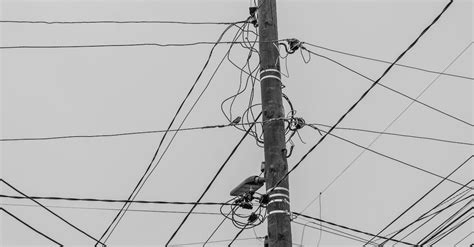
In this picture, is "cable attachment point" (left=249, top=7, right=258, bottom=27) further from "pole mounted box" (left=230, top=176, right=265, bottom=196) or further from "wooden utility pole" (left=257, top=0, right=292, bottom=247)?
"pole mounted box" (left=230, top=176, right=265, bottom=196)

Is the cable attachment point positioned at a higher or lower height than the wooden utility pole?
higher

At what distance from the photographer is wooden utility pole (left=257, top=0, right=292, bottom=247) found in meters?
11.1

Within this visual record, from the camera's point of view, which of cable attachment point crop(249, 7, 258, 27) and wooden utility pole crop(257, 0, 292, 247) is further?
cable attachment point crop(249, 7, 258, 27)

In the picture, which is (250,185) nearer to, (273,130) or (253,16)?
(273,130)

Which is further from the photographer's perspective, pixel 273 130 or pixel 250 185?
pixel 250 185

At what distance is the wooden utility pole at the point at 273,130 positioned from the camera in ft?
36.3

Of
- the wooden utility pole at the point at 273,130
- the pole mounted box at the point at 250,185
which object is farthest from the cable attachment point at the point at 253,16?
the pole mounted box at the point at 250,185

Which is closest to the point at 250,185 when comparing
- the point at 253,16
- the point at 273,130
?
the point at 273,130

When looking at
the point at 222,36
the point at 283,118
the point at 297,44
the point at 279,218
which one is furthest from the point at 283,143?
the point at 222,36

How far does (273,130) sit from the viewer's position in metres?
11.9

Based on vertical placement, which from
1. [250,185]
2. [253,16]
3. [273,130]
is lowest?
[250,185]

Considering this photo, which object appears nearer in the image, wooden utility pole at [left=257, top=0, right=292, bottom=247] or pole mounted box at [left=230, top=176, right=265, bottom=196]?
wooden utility pole at [left=257, top=0, right=292, bottom=247]

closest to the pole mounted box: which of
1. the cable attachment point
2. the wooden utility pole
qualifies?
the wooden utility pole

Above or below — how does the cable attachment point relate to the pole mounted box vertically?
above
